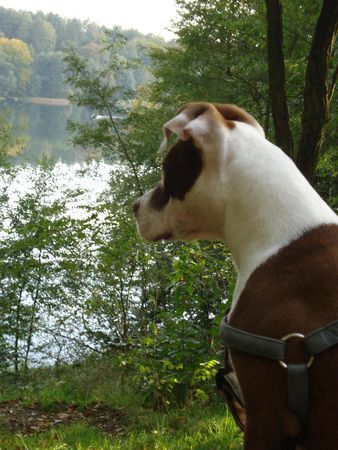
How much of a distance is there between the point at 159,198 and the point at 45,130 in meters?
47.1

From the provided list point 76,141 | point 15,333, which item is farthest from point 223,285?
point 76,141

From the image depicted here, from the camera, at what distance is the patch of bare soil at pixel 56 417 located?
585 cm

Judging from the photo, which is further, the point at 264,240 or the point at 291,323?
the point at 264,240

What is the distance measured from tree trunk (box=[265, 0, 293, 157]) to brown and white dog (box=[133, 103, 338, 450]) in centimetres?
268

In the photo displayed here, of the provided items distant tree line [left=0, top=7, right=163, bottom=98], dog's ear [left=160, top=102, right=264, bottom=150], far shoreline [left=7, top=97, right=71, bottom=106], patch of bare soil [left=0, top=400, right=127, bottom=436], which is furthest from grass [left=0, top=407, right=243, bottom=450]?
far shoreline [left=7, top=97, right=71, bottom=106]

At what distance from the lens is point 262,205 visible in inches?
79.2

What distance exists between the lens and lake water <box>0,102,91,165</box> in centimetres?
2428

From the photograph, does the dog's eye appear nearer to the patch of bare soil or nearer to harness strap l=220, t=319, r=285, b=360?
harness strap l=220, t=319, r=285, b=360

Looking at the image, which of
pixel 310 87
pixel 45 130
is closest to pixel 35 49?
pixel 45 130

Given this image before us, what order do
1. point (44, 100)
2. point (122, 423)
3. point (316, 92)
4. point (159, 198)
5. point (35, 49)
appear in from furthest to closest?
point (35, 49) < point (44, 100) < point (122, 423) < point (316, 92) < point (159, 198)

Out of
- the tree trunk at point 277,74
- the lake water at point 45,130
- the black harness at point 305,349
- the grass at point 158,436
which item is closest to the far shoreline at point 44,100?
the lake water at point 45,130

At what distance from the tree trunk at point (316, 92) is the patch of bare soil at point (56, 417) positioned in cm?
297

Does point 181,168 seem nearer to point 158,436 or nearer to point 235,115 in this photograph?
point 235,115

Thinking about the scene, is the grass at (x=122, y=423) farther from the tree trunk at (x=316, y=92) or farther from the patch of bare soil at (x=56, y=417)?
the tree trunk at (x=316, y=92)
